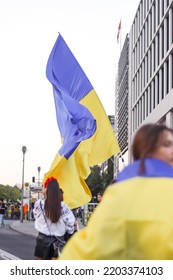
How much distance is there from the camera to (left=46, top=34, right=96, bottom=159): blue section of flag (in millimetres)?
10391

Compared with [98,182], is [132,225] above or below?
above

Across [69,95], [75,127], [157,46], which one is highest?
[157,46]

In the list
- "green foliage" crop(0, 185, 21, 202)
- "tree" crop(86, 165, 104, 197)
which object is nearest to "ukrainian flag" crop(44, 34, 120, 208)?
"tree" crop(86, 165, 104, 197)

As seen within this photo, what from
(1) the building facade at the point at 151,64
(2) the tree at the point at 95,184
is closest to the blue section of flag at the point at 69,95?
(1) the building facade at the point at 151,64

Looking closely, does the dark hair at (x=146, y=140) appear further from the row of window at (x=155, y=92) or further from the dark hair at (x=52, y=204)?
the row of window at (x=155, y=92)

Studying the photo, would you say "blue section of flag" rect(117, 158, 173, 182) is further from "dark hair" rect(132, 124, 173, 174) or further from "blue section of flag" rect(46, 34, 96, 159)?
"blue section of flag" rect(46, 34, 96, 159)

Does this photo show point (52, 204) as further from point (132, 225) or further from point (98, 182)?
point (98, 182)

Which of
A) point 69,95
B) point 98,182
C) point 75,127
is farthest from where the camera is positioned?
point 98,182

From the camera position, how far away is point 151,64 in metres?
44.0

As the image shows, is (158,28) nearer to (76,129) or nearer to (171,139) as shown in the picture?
(76,129)

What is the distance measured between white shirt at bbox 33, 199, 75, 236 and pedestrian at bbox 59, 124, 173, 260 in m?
4.32

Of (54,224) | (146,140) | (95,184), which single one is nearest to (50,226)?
(54,224)

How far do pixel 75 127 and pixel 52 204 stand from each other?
173 inches

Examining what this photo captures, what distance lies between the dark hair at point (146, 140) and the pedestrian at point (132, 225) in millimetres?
153
